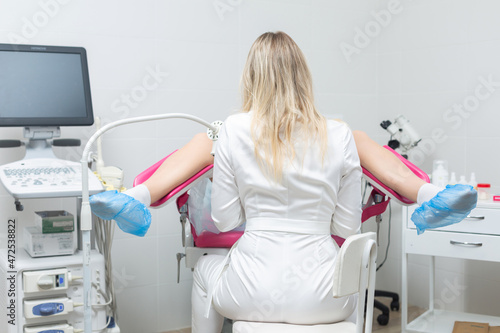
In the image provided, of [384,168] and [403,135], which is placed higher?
[403,135]

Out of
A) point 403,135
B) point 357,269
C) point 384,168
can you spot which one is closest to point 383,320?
point 403,135

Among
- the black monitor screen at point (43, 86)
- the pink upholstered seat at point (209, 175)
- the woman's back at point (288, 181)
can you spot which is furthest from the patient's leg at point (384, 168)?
the black monitor screen at point (43, 86)

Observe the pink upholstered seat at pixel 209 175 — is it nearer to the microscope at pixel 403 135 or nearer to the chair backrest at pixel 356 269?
the chair backrest at pixel 356 269

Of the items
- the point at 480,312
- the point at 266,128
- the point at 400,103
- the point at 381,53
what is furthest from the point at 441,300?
the point at 266,128

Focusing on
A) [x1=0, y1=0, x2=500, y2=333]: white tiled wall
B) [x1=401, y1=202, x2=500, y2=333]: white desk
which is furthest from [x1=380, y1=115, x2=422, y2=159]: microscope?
[x1=401, y1=202, x2=500, y2=333]: white desk

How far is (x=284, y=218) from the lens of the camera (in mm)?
1741

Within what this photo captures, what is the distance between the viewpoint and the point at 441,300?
11.7ft

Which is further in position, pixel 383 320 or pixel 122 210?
pixel 383 320

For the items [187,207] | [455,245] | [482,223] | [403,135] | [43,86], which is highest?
[43,86]

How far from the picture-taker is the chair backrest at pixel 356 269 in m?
1.37

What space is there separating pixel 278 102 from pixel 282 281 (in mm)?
520

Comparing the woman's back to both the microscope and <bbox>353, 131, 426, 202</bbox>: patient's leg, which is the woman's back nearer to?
<bbox>353, 131, 426, 202</bbox>: patient's leg

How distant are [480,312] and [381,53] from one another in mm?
1697

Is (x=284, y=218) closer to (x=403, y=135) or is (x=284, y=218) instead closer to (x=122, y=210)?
(x=122, y=210)
